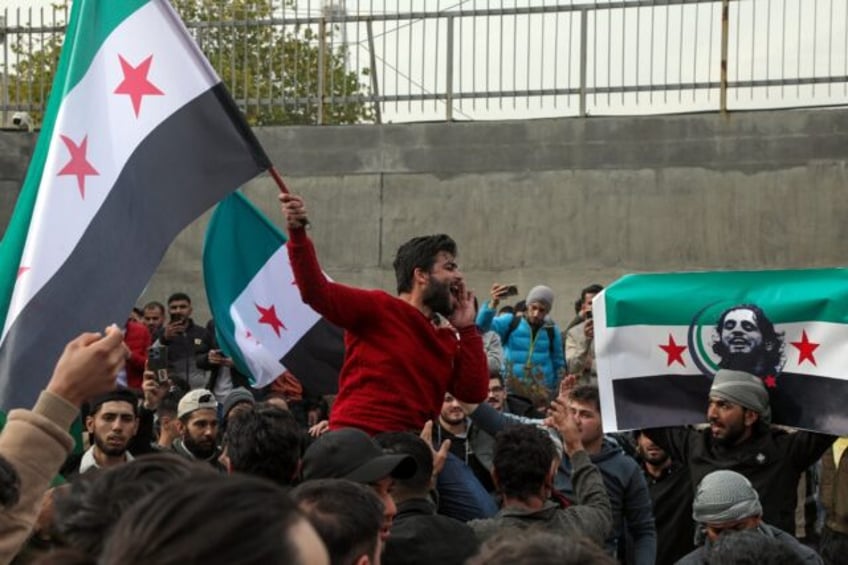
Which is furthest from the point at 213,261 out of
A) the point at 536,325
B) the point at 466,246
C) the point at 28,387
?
the point at 466,246

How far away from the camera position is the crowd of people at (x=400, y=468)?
7.91ft

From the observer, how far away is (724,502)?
7301 millimetres

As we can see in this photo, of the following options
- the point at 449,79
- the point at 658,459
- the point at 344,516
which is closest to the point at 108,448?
the point at 658,459

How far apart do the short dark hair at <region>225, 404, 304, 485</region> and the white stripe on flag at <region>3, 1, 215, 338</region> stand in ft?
3.77

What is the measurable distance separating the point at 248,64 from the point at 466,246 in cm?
295

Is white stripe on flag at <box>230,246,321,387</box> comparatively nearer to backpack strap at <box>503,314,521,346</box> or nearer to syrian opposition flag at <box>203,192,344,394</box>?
syrian opposition flag at <box>203,192,344,394</box>

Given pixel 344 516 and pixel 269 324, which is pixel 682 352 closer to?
pixel 269 324

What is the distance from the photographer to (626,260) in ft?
56.4

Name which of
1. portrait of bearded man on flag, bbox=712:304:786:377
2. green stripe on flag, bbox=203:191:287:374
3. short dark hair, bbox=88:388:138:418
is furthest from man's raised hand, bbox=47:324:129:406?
green stripe on flag, bbox=203:191:287:374

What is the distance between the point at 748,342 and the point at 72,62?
4.09 metres

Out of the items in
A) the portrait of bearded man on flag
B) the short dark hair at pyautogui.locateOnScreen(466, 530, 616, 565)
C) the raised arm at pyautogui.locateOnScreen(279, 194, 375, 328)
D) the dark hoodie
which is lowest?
the dark hoodie

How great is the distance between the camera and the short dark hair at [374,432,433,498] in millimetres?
5625

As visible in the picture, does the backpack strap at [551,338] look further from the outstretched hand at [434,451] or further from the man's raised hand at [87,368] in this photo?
the man's raised hand at [87,368]

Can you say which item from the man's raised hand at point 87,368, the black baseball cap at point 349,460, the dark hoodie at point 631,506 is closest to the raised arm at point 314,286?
the black baseball cap at point 349,460
